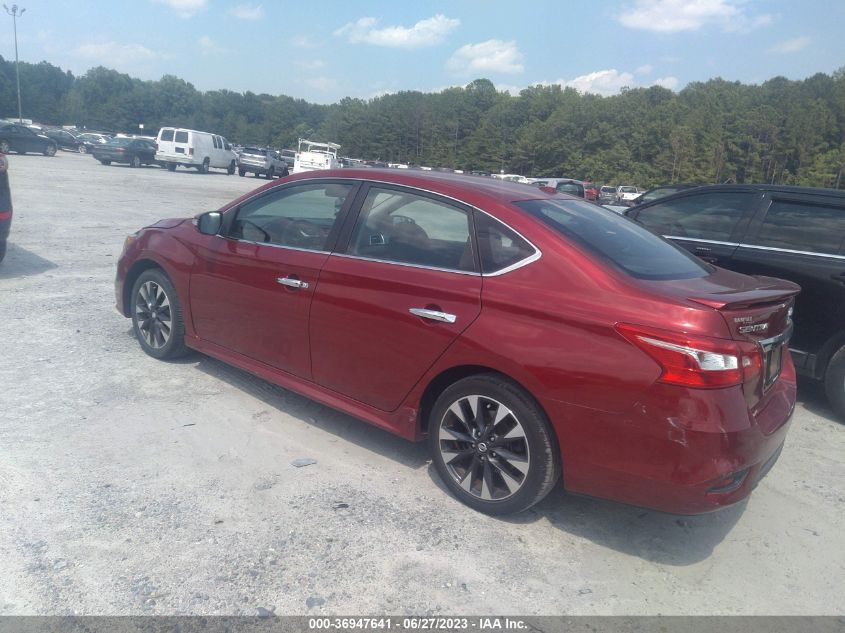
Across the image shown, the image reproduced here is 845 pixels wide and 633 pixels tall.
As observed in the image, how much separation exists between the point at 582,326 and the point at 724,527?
1.50 m

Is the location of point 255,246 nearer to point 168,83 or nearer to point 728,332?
point 728,332

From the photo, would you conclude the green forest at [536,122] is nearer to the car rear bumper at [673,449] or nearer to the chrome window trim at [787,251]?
the chrome window trim at [787,251]

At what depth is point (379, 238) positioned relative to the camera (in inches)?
155

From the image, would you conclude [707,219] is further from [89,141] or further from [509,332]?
[89,141]

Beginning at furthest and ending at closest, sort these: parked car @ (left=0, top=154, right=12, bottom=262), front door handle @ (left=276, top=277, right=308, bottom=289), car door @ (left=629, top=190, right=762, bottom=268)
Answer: parked car @ (left=0, top=154, right=12, bottom=262) → car door @ (left=629, top=190, right=762, bottom=268) → front door handle @ (left=276, top=277, right=308, bottom=289)

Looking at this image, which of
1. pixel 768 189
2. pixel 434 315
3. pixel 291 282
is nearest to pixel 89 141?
pixel 291 282

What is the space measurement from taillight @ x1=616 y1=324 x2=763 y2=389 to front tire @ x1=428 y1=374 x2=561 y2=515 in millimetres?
635

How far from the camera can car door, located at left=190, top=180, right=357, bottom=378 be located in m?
4.17

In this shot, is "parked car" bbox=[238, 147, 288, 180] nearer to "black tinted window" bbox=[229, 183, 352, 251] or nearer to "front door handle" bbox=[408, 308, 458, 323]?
"black tinted window" bbox=[229, 183, 352, 251]

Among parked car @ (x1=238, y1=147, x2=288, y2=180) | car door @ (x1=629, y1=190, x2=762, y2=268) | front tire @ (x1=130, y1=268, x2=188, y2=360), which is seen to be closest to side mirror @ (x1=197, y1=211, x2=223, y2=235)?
front tire @ (x1=130, y1=268, x2=188, y2=360)

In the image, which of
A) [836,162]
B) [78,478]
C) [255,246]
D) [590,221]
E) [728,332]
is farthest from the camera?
[836,162]

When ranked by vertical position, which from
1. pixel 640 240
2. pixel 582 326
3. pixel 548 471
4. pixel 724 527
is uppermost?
pixel 640 240

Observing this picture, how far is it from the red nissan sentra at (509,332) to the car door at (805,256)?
1697 millimetres

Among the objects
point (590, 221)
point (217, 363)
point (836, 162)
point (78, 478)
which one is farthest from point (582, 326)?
point (836, 162)
